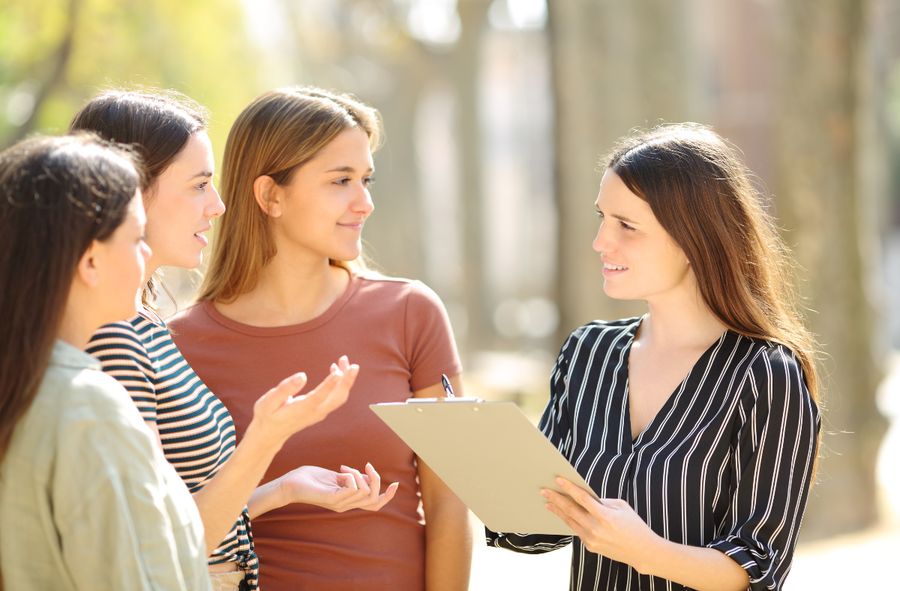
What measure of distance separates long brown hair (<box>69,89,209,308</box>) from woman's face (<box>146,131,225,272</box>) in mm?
22

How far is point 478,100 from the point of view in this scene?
24.6 m

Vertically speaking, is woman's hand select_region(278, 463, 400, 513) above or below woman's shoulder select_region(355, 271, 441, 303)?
below

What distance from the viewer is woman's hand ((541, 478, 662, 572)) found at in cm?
267

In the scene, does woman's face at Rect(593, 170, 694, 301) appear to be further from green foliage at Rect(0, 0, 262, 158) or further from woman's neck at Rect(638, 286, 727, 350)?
green foliage at Rect(0, 0, 262, 158)

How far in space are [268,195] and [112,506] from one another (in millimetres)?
1628

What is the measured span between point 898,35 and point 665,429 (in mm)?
34512

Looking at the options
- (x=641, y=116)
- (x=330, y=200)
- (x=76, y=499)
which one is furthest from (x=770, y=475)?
(x=641, y=116)

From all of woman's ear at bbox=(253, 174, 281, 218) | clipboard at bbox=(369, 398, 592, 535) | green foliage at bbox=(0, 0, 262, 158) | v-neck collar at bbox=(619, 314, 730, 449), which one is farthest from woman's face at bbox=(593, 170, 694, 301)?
green foliage at bbox=(0, 0, 262, 158)

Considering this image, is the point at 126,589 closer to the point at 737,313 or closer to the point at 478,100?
the point at 737,313

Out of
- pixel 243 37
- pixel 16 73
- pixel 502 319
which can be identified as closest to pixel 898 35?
pixel 502 319

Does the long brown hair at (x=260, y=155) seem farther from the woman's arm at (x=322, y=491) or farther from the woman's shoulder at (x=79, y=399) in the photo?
the woman's shoulder at (x=79, y=399)

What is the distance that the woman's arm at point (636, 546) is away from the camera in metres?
2.67

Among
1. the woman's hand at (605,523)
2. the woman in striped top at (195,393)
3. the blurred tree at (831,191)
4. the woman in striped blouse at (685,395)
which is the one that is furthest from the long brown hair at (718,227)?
the blurred tree at (831,191)

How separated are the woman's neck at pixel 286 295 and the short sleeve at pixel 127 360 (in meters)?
0.84
